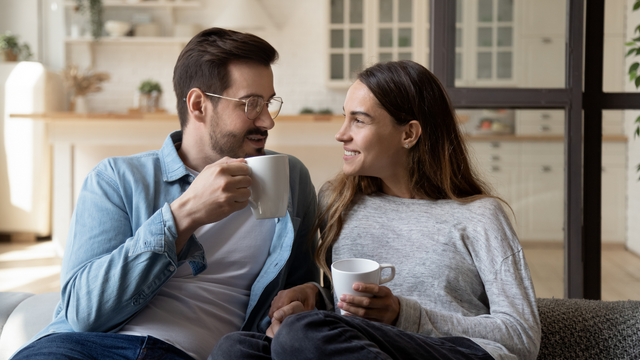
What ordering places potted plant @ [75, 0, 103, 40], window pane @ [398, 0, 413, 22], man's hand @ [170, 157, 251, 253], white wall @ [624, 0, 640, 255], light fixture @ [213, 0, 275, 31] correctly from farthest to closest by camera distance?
window pane @ [398, 0, 413, 22]
potted plant @ [75, 0, 103, 40]
light fixture @ [213, 0, 275, 31]
white wall @ [624, 0, 640, 255]
man's hand @ [170, 157, 251, 253]

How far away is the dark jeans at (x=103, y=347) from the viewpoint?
985 mm

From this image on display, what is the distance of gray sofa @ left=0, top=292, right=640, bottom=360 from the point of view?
1.15 meters

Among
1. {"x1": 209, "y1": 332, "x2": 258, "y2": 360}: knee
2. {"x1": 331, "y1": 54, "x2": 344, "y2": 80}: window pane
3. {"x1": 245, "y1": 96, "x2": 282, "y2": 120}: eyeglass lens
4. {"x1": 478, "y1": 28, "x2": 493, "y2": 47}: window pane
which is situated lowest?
{"x1": 209, "y1": 332, "x2": 258, "y2": 360}: knee

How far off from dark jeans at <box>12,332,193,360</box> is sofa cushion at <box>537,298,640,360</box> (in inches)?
32.3

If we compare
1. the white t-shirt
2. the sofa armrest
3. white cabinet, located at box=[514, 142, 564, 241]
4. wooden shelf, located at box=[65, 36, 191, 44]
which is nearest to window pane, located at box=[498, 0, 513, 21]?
white cabinet, located at box=[514, 142, 564, 241]

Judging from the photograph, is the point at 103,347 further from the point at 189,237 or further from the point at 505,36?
the point at 505,36

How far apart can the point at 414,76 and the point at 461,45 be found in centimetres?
46

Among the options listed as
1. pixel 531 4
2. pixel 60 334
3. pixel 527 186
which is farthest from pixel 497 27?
pixel 60 334

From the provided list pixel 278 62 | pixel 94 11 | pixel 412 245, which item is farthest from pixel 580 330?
pixel 94 11

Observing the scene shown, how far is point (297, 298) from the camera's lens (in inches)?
44.9

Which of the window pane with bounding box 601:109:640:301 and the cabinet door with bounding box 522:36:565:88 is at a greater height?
the cabinet door with bounding box 522:36:565:88

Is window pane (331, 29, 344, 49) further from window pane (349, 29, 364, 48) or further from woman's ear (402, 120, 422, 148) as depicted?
woman's ear (402, 120, 422, 148)

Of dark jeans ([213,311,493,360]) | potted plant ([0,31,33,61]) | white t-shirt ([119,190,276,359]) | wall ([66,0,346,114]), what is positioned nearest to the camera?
dark jeans ([213,311,493,360])

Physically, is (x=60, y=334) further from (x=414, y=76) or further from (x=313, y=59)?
(x=313, y=59)
